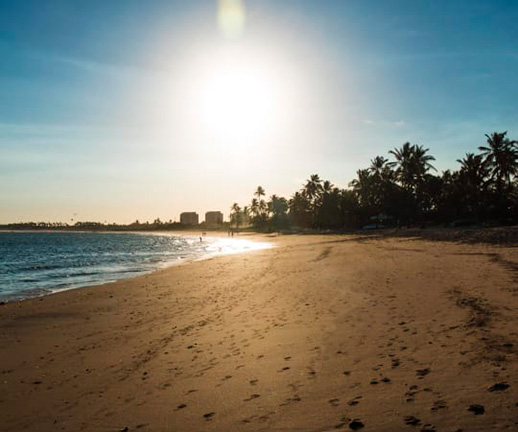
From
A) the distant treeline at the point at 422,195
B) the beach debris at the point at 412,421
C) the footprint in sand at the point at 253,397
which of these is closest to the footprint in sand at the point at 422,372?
the beach debris at the point at 412,421

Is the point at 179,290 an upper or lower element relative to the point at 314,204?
lower

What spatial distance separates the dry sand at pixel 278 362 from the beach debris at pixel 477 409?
0.07 feet

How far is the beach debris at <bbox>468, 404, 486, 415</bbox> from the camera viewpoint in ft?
15.2

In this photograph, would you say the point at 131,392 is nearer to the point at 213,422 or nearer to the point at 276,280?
the point at 213,422

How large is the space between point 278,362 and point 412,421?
3075mm

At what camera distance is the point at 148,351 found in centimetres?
870

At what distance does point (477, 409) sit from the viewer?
15.5 ft

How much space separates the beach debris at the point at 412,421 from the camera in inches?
179

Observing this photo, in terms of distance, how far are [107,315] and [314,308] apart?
284 inches

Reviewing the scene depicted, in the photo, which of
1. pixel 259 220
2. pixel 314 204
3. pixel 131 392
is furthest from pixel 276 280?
pixel 259 220

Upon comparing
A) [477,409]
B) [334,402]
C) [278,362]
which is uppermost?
[477,409]

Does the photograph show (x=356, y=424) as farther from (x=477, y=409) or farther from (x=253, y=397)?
(x=253, y=397)

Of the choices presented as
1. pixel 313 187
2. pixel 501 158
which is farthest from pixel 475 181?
pixel 313 187

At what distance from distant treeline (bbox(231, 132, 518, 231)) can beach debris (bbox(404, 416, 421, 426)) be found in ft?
200
